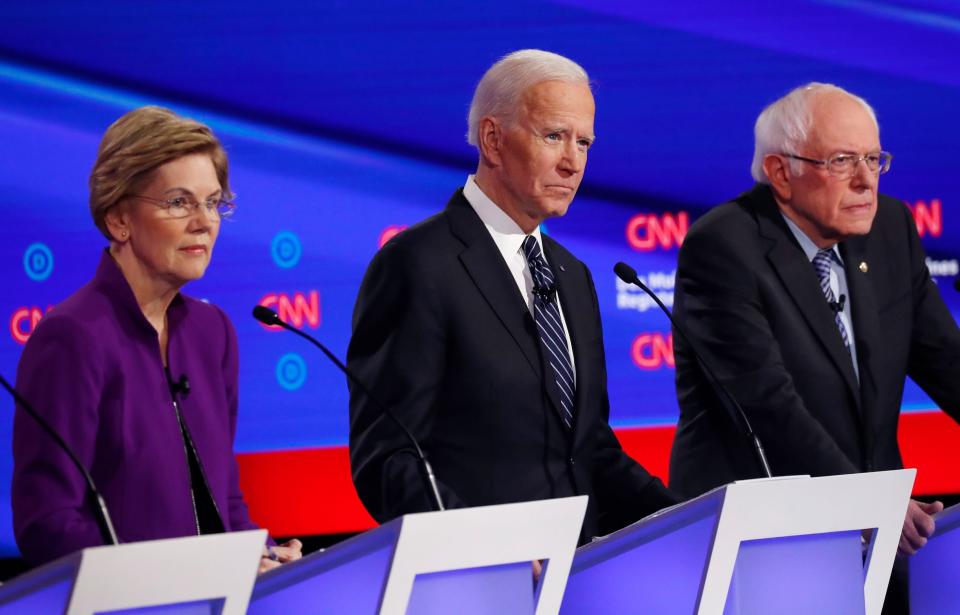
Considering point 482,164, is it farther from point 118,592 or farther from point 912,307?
point 118,592

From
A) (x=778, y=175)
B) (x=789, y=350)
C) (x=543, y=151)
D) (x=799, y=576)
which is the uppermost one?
(x=543, y=151)

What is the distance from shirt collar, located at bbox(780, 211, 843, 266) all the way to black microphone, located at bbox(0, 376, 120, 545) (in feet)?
6.32

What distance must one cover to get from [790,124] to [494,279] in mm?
1055

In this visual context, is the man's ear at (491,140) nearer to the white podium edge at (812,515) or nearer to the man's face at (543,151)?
the man's face at (543,151)

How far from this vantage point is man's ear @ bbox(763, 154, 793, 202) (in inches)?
150

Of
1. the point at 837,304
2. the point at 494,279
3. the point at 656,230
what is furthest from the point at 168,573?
the point at 656,230

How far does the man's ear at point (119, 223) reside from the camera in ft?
9.48

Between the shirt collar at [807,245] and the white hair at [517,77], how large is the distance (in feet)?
2.46

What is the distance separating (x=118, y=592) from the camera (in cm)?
193

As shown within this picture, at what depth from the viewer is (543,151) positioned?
10.6ft

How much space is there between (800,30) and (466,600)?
3.17 metres

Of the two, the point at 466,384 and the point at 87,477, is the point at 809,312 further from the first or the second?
the point at 87,477

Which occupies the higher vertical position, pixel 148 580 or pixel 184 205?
pixel 184 205

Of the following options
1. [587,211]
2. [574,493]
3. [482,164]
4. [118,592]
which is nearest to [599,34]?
[587,211]
